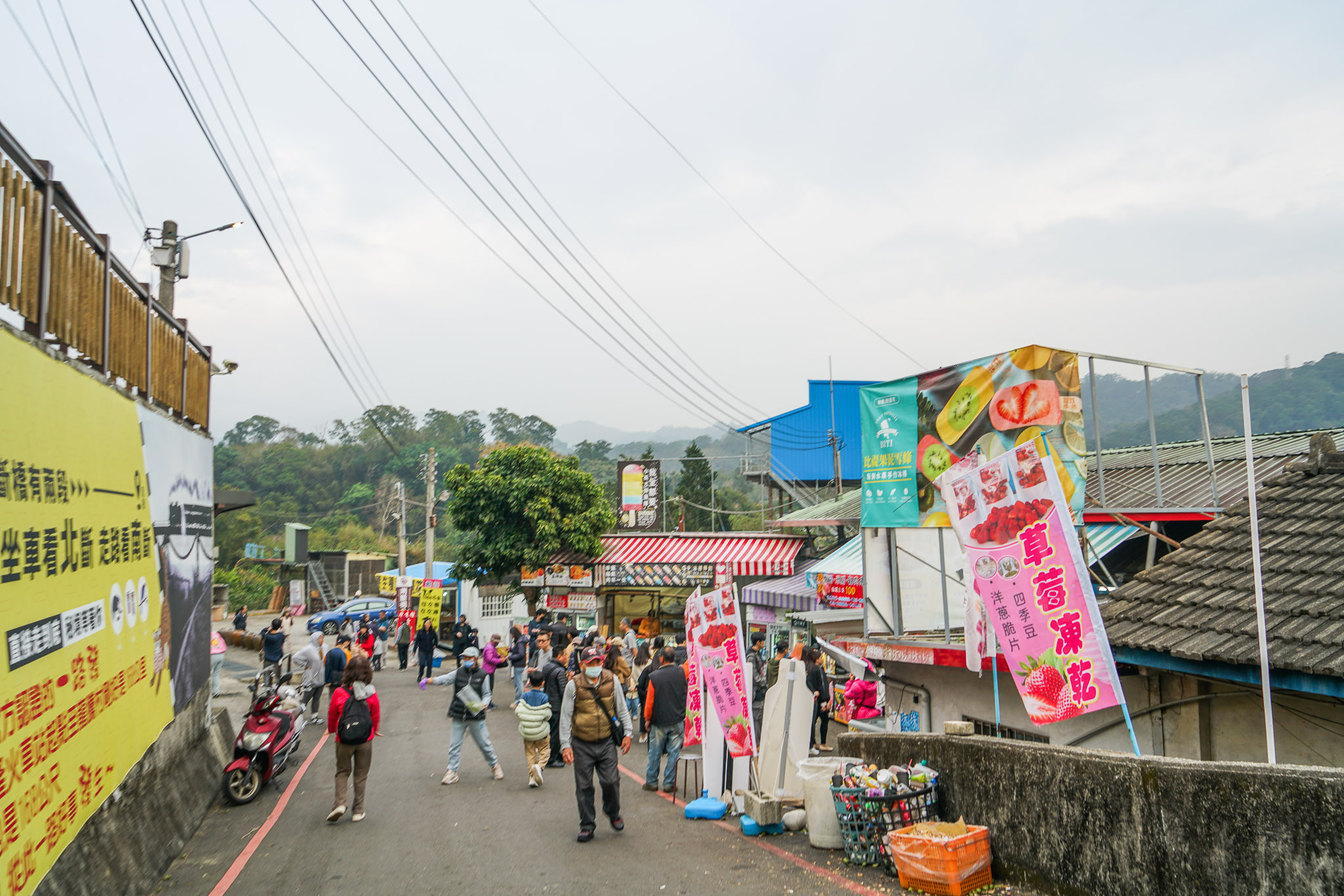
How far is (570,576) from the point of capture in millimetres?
26734

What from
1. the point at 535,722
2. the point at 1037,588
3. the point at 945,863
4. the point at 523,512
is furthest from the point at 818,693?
the point at 523,512

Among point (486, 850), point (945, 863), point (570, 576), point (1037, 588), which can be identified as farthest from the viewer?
point (570, 576)

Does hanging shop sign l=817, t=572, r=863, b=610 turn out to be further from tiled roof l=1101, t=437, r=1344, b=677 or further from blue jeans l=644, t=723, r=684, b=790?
tiled roof l=1101, t=437, r=1344, b=677

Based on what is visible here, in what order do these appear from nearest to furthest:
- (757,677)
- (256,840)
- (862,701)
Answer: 1. (256,840)
2. (862,701)
3. (757,677)

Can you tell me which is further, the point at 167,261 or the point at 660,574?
the point at 660,574

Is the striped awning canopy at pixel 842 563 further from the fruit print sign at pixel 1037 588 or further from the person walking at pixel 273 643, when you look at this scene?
the person walking at pixel 273 643

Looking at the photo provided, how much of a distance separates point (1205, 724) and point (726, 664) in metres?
4.34

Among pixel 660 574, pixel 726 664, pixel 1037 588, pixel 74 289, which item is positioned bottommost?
pixel 660 574

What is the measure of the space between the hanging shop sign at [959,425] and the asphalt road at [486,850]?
4007mm

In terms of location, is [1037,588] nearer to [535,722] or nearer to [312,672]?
[535,722]

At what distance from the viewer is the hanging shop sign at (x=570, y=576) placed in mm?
26734

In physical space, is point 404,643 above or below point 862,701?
below

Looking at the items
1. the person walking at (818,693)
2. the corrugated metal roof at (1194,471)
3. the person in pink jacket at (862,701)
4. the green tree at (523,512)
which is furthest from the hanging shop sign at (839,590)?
the green tree at (523,512)

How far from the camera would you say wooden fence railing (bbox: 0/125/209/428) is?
5.27 m
